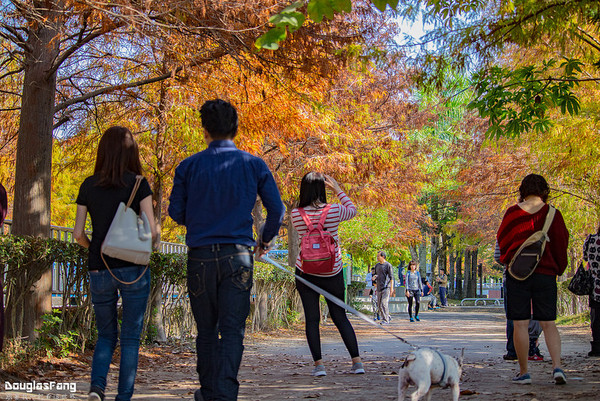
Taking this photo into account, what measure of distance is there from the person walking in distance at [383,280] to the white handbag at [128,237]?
14513 millimetres

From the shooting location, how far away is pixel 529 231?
20.4 feet

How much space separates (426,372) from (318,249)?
2.42 m

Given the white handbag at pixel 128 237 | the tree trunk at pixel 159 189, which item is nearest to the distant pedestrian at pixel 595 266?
the tree trunk at pixel 159 189

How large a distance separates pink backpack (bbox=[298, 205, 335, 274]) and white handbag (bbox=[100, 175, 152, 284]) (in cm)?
259

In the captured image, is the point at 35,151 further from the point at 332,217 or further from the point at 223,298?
the point at 223,298

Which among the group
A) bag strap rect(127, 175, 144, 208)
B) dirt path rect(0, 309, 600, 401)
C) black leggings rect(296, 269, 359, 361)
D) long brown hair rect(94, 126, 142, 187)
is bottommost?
dirt path rect(0, 309, 600, 401)

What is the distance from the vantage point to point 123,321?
443cm

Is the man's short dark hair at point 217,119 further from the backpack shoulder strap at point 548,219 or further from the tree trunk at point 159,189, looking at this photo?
the tree trunk at point 159,189

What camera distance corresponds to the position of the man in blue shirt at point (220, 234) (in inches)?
163

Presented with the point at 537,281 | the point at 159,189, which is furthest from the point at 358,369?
the point at 159,189

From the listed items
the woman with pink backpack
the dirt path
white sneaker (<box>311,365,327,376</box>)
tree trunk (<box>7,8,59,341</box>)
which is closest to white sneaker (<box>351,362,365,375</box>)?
the dirt path

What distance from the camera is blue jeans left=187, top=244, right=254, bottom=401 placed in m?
4.11

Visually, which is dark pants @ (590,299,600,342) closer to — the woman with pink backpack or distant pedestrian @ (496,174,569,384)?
distant pedestrian @ (496,174,569,384)

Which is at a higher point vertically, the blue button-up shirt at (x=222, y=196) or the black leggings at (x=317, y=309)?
the blue button-up shirt at (x=222, y=196)
